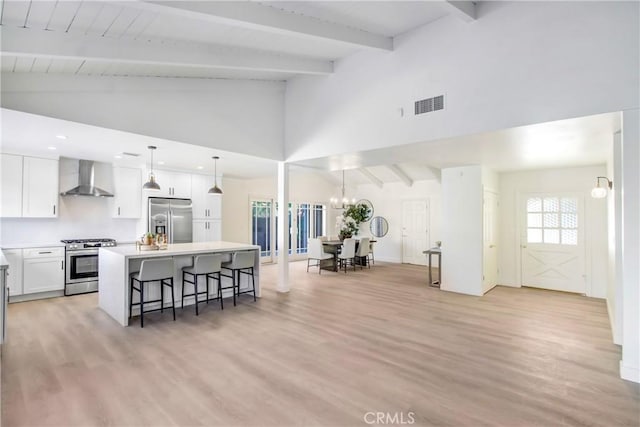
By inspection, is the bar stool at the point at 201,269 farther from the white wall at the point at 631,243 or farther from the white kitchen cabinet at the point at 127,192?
the white wall at the point at 631,243

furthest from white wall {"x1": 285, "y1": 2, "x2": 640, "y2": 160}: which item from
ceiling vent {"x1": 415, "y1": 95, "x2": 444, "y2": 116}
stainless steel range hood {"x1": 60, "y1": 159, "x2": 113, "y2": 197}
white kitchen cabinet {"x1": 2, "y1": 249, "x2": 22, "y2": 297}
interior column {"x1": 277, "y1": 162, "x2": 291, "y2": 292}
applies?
A: white kitchen cabinet {"x1": 2, "y1": 249, "x2": 22, "y2": 297}

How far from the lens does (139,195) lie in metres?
6.66

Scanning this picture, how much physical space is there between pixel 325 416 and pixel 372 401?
406mm

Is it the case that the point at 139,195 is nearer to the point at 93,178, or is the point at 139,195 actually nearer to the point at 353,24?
the point at 93,178

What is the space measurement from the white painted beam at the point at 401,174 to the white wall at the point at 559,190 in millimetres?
3018

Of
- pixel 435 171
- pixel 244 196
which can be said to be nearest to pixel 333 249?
pixel 244 196

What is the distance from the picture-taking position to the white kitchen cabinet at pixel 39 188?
534cm

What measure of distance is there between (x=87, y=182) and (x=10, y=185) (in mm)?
1110

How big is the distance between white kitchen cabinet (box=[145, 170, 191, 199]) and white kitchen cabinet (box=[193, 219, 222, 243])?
70 centimetres

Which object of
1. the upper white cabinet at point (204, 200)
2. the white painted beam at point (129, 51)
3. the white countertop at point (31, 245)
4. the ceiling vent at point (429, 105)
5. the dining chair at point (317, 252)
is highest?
the white painted beam at point (129, 51)

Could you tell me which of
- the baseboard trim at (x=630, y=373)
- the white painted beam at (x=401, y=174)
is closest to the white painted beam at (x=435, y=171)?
the white painted beam at (x=401, y=174)

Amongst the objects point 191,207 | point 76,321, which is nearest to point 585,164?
point 191,207

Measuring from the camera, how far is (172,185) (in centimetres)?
697

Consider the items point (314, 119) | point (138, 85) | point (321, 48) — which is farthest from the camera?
point (314, 119)
